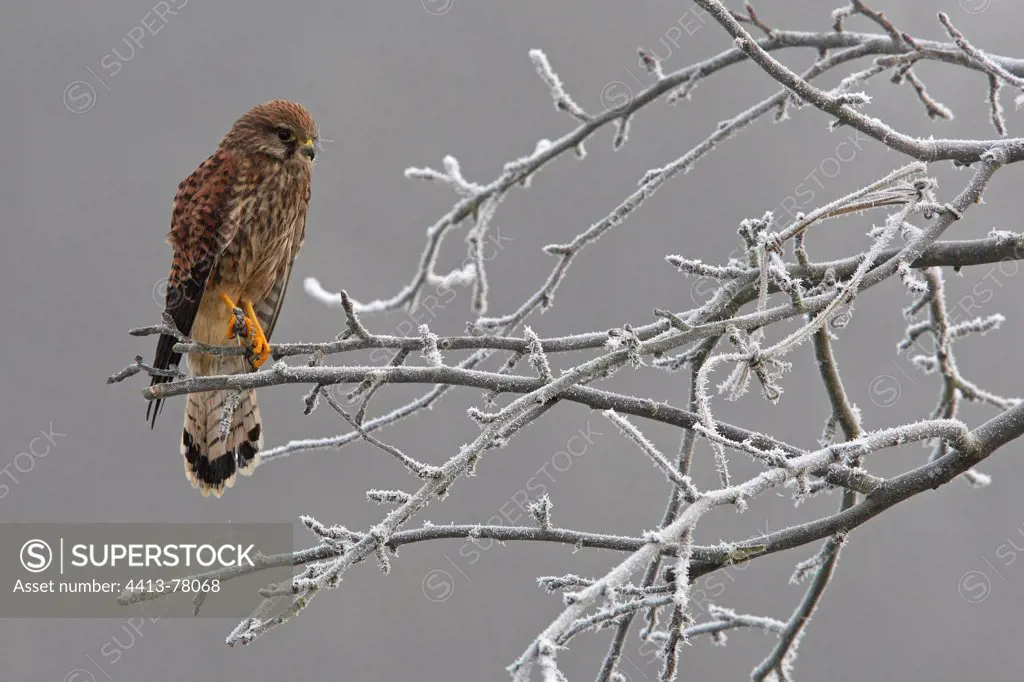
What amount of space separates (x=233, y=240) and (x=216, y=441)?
52 cm

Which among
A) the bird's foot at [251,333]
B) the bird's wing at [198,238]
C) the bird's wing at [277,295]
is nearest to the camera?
the bird's foot at [251,333]

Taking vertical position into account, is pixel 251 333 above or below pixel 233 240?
below

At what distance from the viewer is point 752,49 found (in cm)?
123

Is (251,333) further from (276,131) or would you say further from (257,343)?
(276,131)

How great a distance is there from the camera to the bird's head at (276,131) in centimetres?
252

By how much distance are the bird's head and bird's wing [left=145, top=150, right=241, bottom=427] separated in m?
0.09

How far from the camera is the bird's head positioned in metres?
2.52

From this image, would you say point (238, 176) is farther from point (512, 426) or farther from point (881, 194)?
point (881, 194)

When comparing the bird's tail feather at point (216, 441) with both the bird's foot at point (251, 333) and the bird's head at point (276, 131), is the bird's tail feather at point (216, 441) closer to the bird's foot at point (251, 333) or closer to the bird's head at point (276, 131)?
the bird's foot at point (251, 333)

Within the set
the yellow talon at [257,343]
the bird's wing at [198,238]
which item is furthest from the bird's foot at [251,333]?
the bird's wing at [198,238]

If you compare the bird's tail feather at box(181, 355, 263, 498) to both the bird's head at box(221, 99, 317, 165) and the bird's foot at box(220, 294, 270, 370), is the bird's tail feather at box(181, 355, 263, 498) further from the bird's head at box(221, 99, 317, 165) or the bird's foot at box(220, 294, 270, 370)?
the bird's head at box(221, 99, 317, 165)

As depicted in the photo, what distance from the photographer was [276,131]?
254 centimetres

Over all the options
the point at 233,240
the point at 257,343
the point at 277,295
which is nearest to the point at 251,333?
the point at 257,343

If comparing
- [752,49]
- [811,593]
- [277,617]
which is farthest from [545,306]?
[277,617]
